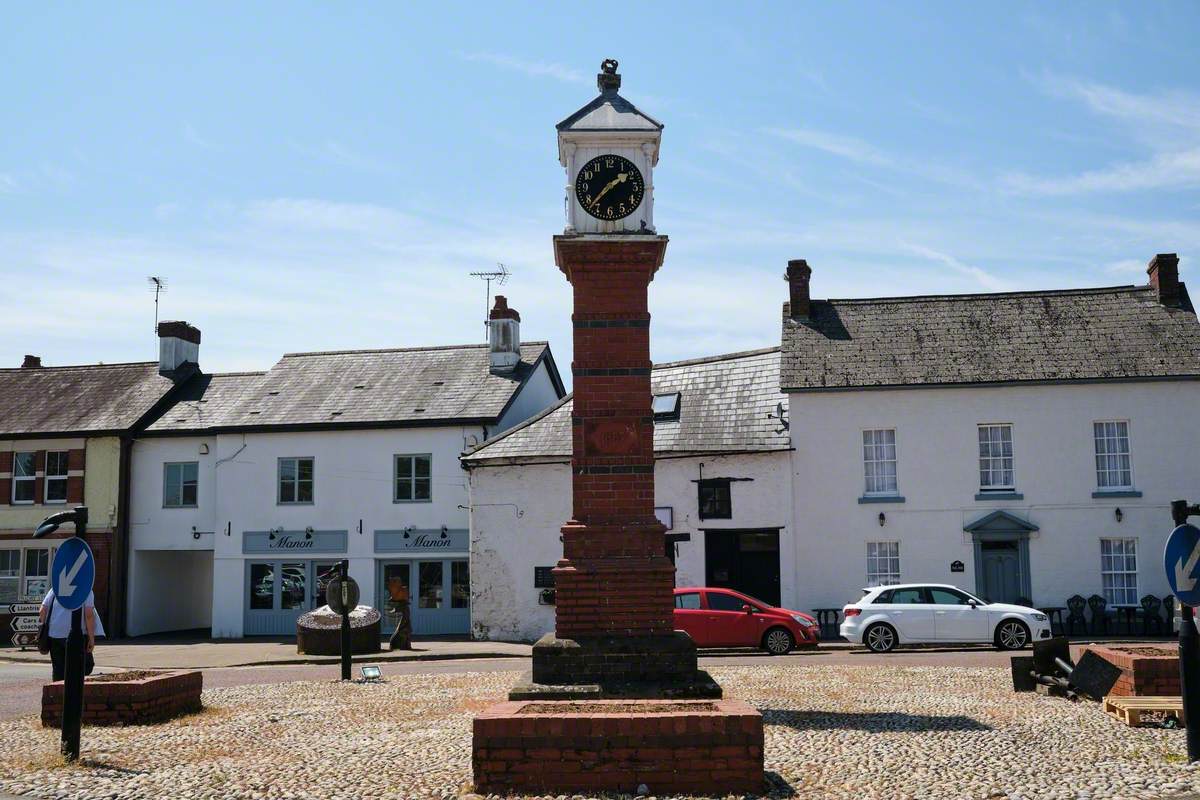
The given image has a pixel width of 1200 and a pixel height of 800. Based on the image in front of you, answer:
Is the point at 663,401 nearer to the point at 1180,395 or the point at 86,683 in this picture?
the point at 1180,395

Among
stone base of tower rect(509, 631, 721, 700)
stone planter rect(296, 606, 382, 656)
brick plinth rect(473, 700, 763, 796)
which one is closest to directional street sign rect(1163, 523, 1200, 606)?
brick plinth rect(473, 700, 763, 796)

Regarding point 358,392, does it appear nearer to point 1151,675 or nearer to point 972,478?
point 972,478

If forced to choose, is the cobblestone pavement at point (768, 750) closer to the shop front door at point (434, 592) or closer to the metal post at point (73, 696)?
the metal post at point (73, 696)

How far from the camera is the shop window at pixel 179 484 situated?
3228 cm

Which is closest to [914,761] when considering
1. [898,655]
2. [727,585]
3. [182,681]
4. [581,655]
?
[581,655]

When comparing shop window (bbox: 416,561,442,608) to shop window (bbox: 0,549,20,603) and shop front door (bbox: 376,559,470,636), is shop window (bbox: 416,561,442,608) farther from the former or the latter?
shop window (bbox: 0,549,20,603)

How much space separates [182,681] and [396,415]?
18.9 metres

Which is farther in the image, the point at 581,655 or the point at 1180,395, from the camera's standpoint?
the point at 1180,395

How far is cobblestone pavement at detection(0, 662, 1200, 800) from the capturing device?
830cm

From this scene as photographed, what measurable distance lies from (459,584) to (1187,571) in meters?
22.9

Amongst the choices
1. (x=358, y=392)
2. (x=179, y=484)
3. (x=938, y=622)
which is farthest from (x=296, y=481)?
(x=938, y=622)

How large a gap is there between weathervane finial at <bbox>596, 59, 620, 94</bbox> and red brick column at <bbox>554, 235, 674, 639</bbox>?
7.22 feet

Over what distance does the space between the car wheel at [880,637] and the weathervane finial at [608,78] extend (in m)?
13.2

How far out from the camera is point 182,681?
12.5m
